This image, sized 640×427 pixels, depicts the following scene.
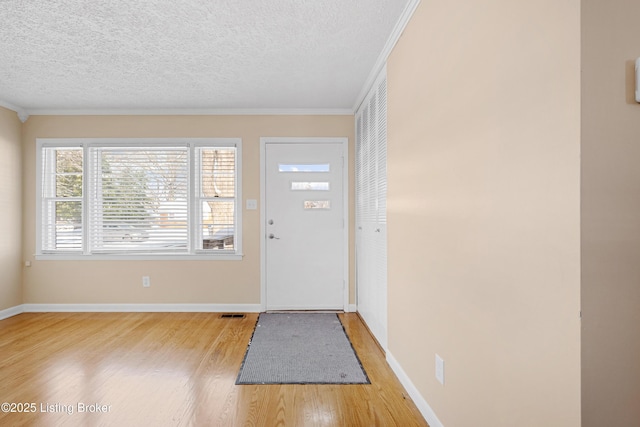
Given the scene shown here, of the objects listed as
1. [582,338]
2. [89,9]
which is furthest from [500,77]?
[89,9]

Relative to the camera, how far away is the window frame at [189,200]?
421cm

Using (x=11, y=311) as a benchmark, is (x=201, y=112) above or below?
above

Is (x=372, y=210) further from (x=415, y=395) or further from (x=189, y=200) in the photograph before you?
(x=189, y=200)

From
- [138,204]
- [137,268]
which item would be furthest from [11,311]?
[138,204]

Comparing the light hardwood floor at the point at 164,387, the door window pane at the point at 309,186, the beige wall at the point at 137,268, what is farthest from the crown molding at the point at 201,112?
the light hardwood floor at the point at 164,387

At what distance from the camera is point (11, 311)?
4059 millimetres

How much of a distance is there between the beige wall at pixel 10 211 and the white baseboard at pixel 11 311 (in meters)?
0.04

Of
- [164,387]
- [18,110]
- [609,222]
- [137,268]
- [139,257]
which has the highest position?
[18,110]

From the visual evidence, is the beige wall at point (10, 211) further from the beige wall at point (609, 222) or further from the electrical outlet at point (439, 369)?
the beige wall at point (609, 222)

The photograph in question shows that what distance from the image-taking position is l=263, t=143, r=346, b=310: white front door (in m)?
4.22

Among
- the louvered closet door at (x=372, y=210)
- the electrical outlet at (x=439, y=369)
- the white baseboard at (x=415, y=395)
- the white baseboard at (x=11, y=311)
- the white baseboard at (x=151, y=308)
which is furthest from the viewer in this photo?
the white baseboard at (x=151, y=308)

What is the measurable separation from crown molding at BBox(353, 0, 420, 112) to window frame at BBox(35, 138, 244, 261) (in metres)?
1.65

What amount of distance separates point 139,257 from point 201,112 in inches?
74.6

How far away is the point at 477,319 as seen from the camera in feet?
4.66
